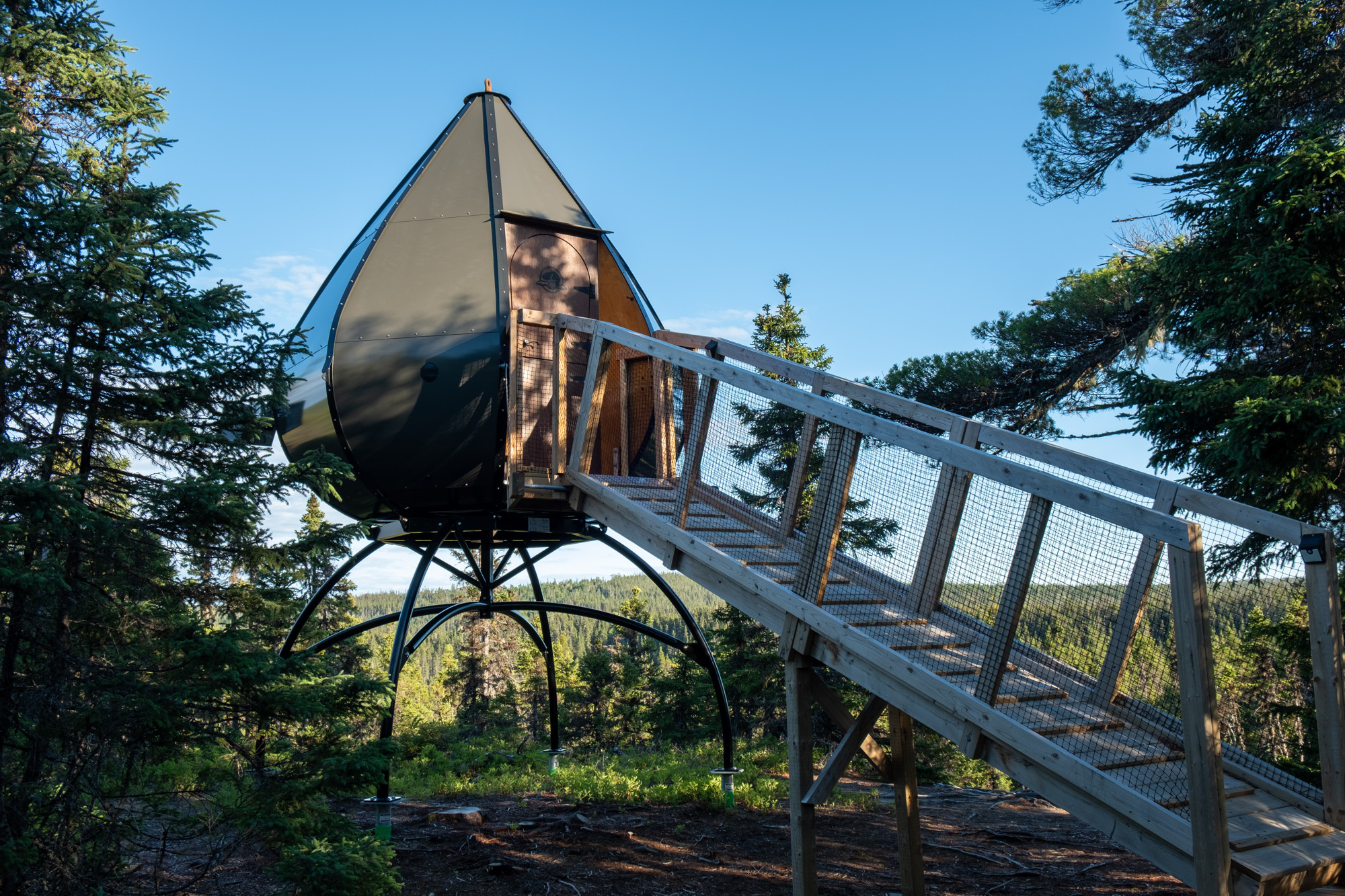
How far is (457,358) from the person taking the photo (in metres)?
8.48

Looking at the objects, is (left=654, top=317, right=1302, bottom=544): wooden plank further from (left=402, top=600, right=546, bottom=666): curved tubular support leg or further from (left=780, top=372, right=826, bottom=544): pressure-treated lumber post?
(left=402, top=600, right=546, bottom=666): curved tubular support leg

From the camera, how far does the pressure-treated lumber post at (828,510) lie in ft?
20.3

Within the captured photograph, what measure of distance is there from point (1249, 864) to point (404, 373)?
723 centimetres

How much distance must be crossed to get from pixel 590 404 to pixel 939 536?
345cm

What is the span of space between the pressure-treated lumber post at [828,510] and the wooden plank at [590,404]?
2743mm

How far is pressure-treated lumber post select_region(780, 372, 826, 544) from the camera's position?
21.5ft

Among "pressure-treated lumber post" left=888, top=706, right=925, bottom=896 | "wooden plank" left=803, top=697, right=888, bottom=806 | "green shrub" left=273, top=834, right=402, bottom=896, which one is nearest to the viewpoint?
"green shrub" left=273, top=834, right=402, bottom=896

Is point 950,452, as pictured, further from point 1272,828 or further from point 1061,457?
point 1272,828

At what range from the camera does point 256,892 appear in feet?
24.2

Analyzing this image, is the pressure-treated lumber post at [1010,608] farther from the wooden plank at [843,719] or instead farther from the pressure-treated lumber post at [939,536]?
the wooden plank at [843,719]

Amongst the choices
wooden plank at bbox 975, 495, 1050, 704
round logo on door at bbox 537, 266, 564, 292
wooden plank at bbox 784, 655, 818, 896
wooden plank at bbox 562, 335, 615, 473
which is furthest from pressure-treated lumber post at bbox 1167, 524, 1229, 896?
round logo on door at bbox 537, 266, 564, 292

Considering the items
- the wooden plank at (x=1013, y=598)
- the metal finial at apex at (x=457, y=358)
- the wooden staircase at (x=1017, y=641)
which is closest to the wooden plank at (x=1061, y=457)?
the wooden staircase at (x=1017, y=641)

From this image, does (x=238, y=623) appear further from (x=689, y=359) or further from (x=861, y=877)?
(x=861, y=877)

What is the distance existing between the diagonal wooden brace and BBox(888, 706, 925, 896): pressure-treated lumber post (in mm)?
390
